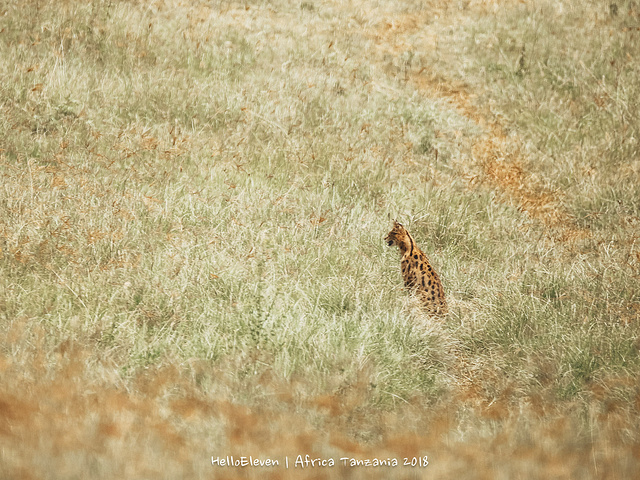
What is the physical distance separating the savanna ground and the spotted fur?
Answer: 181mm

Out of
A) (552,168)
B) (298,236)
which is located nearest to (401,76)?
(552,168)

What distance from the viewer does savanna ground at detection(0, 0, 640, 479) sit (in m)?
2.80

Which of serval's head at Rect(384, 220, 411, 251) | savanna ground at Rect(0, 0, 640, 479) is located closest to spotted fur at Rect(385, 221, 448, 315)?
serval's head at Rect(384, 220, 411, 251)

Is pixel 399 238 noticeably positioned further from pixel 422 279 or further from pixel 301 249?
pixel 301 249

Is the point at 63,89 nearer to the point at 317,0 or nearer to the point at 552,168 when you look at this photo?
the point at 552,168

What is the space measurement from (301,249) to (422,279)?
1.05 meters

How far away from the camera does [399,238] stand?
5.49 m

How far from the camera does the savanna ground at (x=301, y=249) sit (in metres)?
2.80

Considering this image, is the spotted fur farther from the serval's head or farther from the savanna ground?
the savanna ground

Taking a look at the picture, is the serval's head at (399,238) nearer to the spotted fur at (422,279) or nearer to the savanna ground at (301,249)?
the spotted fur at (422,279)

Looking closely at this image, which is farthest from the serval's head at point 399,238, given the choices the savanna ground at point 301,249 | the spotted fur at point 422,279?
the savanna ground at point 301,249

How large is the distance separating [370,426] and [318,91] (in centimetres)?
695

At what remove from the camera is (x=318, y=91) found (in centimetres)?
942

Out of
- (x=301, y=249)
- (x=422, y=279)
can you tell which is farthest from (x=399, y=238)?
(x=301, y=249)
